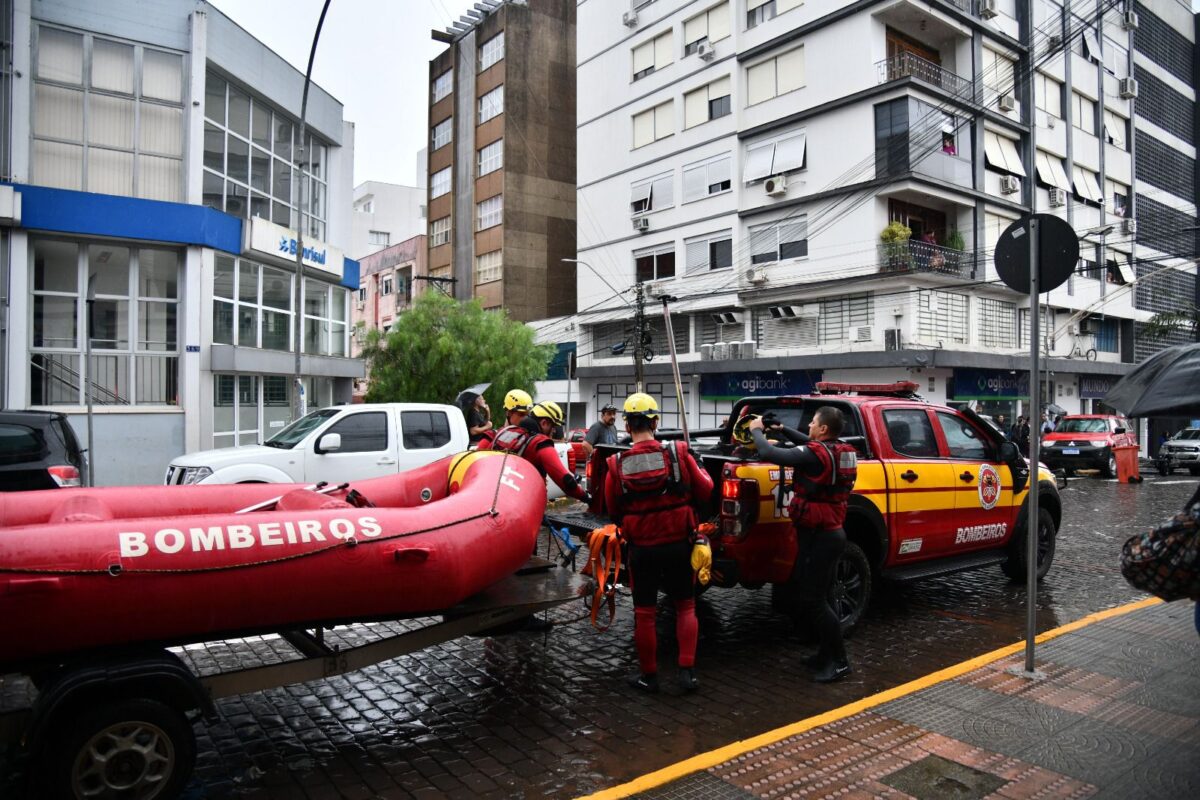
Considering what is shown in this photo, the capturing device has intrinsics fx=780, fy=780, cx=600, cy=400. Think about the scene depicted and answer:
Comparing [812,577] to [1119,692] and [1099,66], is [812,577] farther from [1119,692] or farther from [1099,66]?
[1099,66]

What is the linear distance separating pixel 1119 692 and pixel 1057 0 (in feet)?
115

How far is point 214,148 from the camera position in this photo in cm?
1733

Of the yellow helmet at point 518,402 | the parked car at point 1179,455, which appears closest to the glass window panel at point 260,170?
the yellow helmet at point 518,402

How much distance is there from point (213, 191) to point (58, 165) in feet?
9.65

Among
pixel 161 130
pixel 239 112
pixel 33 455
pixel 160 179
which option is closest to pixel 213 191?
pixel 160 179

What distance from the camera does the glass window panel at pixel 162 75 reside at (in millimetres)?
15852

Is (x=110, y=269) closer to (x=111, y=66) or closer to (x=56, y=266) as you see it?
(x=56, y=266)

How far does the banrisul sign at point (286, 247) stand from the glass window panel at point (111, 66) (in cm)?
344

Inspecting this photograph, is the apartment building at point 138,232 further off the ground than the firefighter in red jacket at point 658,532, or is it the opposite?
the apartment building at point 138,232

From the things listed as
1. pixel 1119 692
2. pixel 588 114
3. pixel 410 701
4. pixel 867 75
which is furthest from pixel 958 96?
pixel 410 701

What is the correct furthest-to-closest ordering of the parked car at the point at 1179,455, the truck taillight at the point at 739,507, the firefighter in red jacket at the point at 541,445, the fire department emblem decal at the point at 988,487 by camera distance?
the parked car at the point at 1179,455
the fire department emblem decal at the point at 988,487
the firefighter in red jacket at the point at 541,445
the truck taillight at the point at 739,507

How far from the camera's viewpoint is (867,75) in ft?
84.4

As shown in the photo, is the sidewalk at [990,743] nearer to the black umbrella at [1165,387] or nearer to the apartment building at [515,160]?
the black umbrella at [1165,387]

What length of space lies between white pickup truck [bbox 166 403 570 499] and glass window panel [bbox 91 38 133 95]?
9.55 metres
